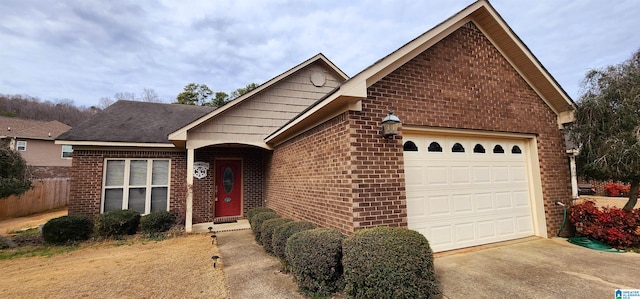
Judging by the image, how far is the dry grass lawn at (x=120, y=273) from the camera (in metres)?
4.09

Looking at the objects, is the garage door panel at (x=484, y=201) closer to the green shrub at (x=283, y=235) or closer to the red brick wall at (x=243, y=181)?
the green shrub at (x=283, y=235)

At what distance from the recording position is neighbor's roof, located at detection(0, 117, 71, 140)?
894 inches

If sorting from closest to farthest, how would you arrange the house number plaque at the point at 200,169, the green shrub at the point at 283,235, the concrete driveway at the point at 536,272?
the concrete driveway at the point at 536,272
the green shrub at the point at 283,235
the house number plaque at the point at 200,169

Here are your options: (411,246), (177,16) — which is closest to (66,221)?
(177,16)

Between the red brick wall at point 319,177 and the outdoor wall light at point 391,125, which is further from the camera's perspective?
the red brick wall at point 319,177

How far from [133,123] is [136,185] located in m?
2.56

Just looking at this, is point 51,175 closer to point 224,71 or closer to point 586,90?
point 224,71

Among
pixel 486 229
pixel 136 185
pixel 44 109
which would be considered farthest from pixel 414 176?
pixel 44 109

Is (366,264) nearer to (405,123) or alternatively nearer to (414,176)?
(414,176)

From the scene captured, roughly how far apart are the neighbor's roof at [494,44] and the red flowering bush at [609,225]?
2196 millimetres

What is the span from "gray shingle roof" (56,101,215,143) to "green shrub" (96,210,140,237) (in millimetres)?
2405

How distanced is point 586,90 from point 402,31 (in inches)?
254

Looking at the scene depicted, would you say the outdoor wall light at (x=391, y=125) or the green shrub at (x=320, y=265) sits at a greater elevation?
the outdoor wall light at (x=391, y=125)

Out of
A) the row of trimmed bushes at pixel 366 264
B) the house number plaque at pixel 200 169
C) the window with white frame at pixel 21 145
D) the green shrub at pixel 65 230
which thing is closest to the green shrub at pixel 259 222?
the row of trimmed bushes at pixel 366 264
